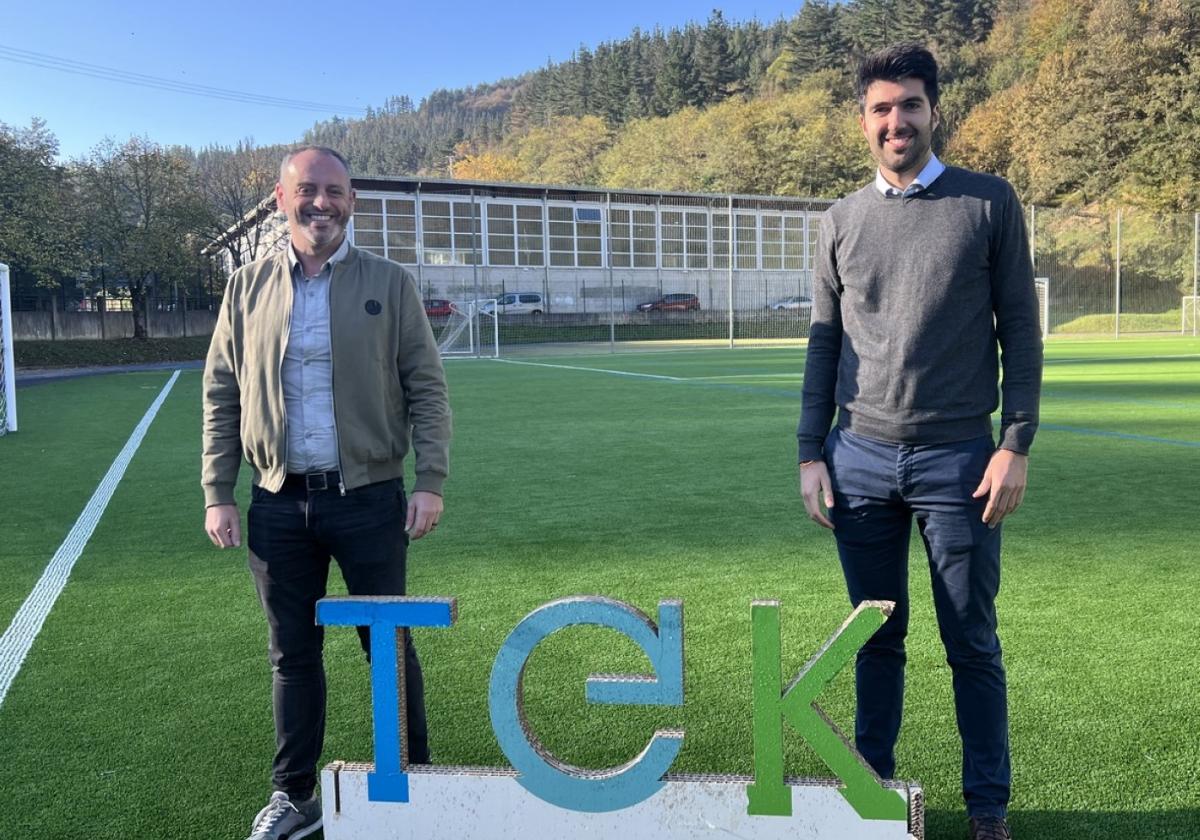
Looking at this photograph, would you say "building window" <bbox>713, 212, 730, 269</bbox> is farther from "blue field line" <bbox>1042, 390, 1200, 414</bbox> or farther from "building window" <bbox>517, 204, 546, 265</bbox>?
"blue field line" <bbox>1042, 390, 1200, 414</bbox>

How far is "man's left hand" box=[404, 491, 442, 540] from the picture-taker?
273cm

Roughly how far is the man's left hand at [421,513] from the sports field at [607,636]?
82cm

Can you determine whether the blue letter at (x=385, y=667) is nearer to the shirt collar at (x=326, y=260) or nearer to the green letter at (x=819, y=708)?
the green letter at (x=819, y=708)

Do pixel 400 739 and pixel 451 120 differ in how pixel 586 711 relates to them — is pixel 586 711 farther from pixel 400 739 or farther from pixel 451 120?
pixel 451 120

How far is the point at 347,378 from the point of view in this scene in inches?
103

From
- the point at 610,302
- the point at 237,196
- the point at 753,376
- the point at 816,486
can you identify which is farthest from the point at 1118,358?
the point at 237,196

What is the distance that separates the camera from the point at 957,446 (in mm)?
2406

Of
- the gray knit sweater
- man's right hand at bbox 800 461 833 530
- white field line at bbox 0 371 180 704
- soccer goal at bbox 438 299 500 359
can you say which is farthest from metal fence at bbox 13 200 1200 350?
the gray knit sweater

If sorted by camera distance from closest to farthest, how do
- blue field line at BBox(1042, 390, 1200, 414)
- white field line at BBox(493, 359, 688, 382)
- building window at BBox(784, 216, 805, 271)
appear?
blue field line at BBox(1042, 390, 1200, 414)
white field line at BBox(493, 359, 688, 382)
building window at BBox(784, 216, 805, 271)

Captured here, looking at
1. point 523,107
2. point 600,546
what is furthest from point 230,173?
point 523,107

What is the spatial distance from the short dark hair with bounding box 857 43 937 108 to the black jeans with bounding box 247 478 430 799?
1.64 metres

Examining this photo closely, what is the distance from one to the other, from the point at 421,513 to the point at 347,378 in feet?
1.40

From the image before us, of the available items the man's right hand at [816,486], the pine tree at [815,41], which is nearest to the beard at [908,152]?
the man's right hand at [816,486]

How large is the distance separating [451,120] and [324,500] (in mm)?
147075
